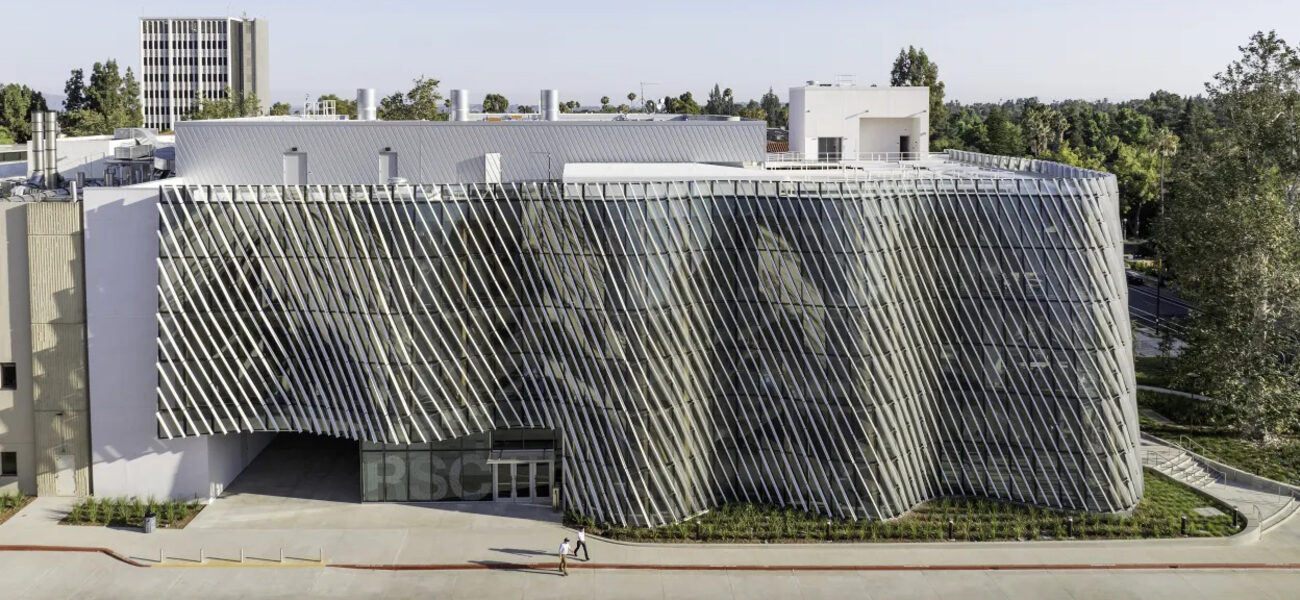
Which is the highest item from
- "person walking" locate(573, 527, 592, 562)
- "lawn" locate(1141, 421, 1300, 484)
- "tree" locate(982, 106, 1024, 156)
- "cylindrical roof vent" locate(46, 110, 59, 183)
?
"tree" locate(982, 106, 1024, 156)

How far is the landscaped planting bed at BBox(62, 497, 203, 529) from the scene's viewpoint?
130 feet

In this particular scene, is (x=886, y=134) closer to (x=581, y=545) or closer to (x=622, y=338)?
(x=622, y=338)

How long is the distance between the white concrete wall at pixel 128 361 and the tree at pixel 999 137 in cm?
10239

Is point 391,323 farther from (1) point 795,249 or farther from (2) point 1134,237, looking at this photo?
(2) point 1134,237

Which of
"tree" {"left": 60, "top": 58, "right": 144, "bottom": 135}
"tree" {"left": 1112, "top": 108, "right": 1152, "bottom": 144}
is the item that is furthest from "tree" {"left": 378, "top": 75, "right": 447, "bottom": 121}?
"tree" {"left": 1112, "top": 108, "right": 1152, "bottom": 144}

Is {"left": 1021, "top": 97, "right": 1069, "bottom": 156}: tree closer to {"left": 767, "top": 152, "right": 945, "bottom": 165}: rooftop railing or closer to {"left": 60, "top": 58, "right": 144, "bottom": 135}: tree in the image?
{"left": 767, "top": 152, "right": 945, "bottom": 165}: rooftop railing

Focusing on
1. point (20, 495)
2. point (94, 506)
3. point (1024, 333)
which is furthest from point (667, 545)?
point (20, 495)

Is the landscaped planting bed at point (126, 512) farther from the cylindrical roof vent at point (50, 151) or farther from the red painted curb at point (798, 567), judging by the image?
the cylindrical roof vent at point (50, 151)

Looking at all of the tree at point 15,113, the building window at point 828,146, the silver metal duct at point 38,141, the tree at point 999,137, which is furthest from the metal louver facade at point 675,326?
the tree at point 15,113

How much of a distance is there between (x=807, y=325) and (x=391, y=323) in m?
13.3

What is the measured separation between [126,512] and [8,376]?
6.75 meters

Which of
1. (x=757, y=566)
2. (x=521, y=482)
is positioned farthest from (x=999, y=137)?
(x=757, y=566)

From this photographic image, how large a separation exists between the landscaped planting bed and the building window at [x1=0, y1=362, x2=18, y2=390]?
481 cm

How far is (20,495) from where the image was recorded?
4147cm
